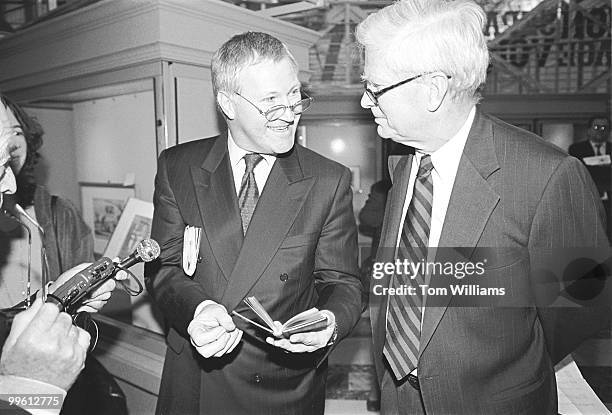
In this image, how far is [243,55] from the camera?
1379mm

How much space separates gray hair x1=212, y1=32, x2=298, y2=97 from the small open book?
62cm

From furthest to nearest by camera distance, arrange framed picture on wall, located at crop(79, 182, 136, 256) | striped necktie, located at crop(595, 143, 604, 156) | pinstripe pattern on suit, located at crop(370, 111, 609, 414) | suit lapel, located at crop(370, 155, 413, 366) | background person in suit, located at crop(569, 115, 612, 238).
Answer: striped necktie, located at crop(595, 143, 604, 156)
framed picture on wall, located at crop(79, 182, 136, 256)
background person in suit, located at crop(569, 115, 612, 238)
suit lapel, located at crop(370, 155, 413, 366)
pinstripe pattern on suit, located at crop(370, 111, 609, 414)

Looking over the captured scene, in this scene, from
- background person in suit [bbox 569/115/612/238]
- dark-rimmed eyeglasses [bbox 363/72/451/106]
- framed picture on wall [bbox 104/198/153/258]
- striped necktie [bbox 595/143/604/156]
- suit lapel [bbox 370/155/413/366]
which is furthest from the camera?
striped necktie [bbox 595/143/604/156]

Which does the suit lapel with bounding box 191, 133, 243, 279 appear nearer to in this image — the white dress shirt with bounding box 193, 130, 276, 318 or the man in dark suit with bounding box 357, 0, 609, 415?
the white dress shirt with bounding box 193, 130, 276, 318

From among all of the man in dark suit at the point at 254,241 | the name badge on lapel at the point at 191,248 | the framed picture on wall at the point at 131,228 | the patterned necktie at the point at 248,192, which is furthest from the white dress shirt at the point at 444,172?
the framed picture on wall at the point at 131,228

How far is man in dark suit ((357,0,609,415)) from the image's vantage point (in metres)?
1.12

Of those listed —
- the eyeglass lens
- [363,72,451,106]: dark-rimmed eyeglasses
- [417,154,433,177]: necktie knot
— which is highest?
[363,72,451,106]: dark-rimmed eyeglasses

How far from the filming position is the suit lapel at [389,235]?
1.37 metres

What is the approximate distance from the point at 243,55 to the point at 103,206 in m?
1.67

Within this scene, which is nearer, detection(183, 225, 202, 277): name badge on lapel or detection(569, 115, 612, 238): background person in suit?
detection(183, 225, 202, 277): name badge on lapel

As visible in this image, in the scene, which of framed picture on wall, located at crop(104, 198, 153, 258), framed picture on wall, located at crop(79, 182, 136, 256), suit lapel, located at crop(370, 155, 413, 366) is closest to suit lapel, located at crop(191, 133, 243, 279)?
suit lapel, located at crop(370, 155, 413, 366)

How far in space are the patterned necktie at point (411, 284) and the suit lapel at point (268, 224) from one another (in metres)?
0.32

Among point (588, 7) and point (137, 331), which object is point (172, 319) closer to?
point (137, 331)

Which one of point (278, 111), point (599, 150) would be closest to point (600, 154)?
point (599, 150)
